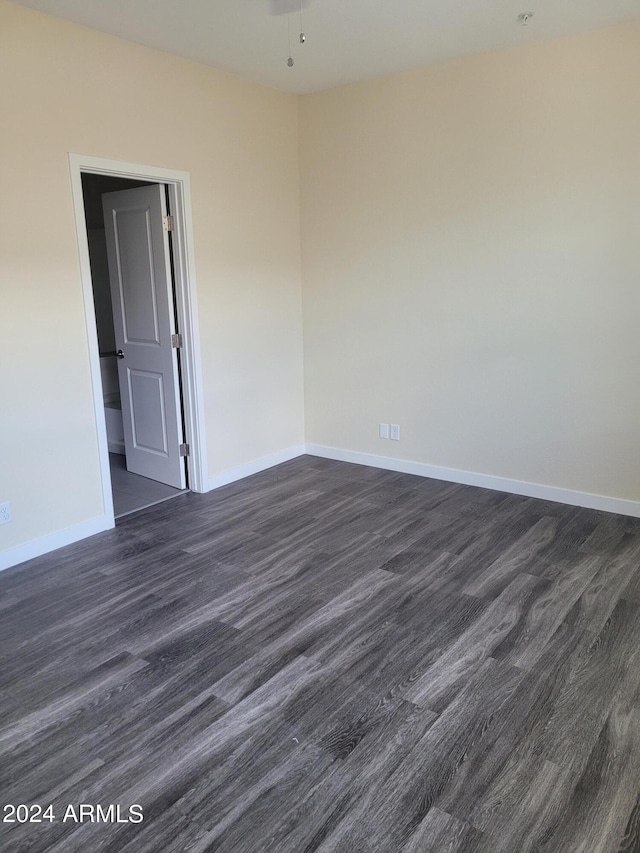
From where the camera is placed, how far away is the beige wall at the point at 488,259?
145 inches

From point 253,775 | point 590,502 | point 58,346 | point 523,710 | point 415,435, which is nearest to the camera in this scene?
point 253,775

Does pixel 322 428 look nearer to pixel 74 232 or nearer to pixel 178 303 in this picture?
→ pixel 178 303

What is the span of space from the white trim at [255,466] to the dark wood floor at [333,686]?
782 mm

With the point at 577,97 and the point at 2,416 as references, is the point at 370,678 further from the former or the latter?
the point at 577,97

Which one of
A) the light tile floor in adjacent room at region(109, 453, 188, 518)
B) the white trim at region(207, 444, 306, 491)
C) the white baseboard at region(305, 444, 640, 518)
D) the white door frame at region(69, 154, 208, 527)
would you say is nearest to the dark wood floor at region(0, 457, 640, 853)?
the white baseboard at region(305, 444, 640, 518)

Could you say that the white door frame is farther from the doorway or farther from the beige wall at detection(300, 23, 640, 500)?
the beige wall at detection(300, 23, 640, 500)

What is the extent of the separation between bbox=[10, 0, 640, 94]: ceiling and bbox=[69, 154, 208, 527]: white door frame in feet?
2.35

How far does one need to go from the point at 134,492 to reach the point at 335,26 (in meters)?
3.25

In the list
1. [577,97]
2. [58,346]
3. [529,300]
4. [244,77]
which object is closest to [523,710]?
[529,300]

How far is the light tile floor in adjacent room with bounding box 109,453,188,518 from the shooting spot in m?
4.28

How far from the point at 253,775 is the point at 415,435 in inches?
123

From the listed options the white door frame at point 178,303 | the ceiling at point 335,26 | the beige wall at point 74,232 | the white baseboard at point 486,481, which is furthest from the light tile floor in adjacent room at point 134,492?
the ceiling at point 335,26

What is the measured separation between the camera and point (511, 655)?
2535 millimetres

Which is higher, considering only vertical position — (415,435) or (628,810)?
(415,435)
